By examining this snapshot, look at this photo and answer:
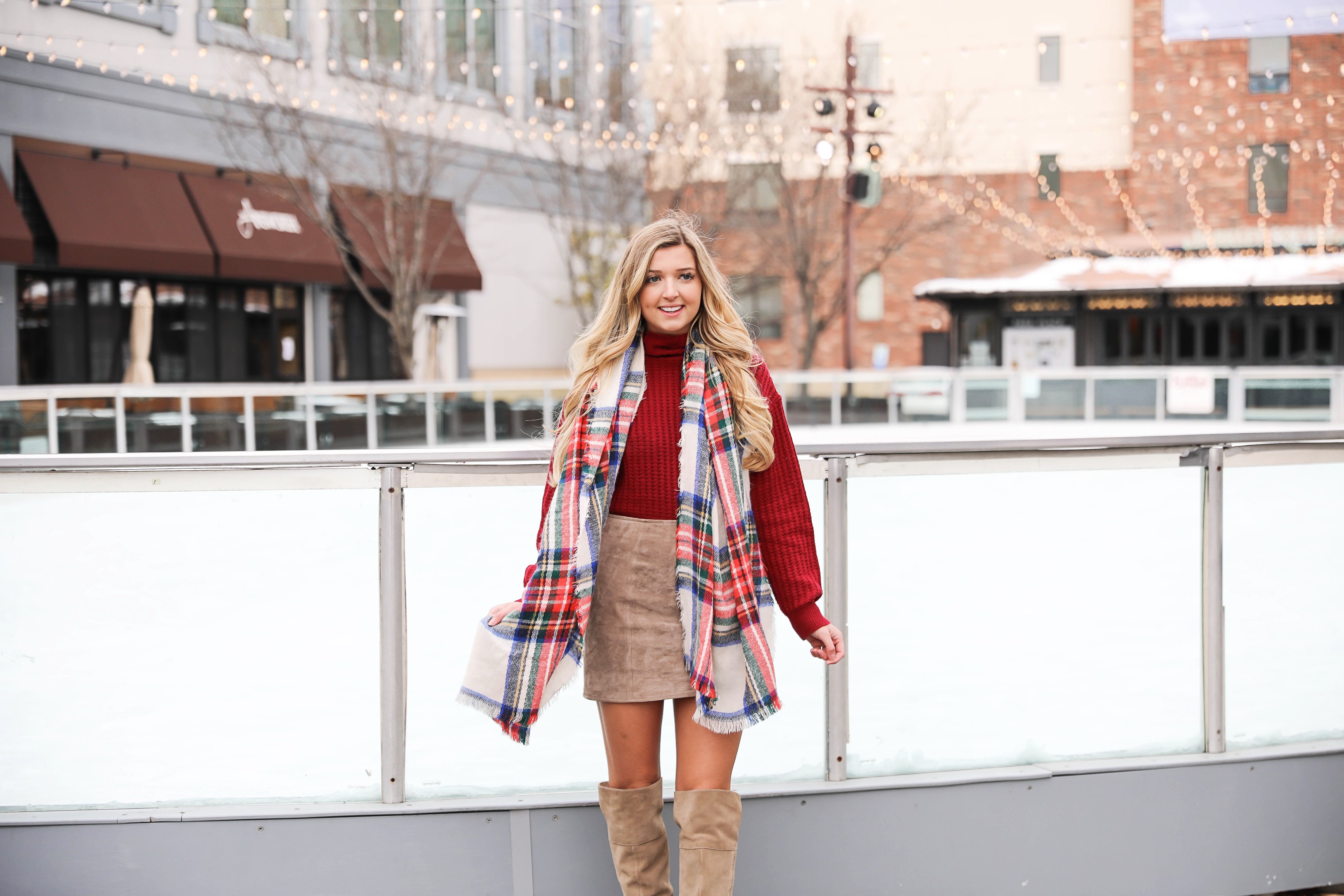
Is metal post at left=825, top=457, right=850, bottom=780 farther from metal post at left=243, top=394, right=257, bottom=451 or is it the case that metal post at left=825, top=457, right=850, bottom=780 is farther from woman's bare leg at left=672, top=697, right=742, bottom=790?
metal post at left=243, top=394, right=257, bottom=451

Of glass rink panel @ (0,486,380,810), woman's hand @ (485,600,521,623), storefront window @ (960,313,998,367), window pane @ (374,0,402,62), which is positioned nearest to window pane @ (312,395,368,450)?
window pane @ (374,0,402,62)

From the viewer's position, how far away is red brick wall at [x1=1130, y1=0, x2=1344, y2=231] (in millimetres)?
30594

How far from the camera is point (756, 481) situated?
2660 mm

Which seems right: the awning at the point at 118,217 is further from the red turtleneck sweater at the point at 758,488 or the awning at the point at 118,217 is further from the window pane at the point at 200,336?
the red turtleneck sweater at the point at 758,488

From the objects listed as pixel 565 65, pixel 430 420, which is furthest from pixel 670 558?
pixel 565 65

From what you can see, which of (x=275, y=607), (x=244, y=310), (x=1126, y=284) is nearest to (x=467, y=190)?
(x=244, y=310)

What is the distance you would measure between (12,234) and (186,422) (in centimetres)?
482

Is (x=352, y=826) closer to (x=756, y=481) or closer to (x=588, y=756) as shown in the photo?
(x=588, y=756)

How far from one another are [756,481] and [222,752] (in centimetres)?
156

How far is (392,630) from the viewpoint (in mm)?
3174

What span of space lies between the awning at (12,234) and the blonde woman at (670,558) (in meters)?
16.6

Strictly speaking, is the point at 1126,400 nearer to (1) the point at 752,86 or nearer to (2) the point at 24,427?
(1) the point at 752,86

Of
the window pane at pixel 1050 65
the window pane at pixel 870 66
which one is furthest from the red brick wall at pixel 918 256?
the window pane at pixel 870 66

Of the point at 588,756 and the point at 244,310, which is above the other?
the point at 244,310
